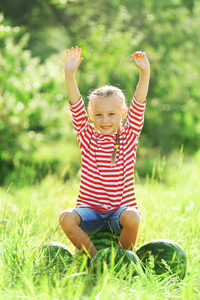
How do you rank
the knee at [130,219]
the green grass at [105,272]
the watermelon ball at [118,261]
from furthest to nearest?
the knee at [130,219] → the watermelon ball at [118,261] → the green grass at [105,272]

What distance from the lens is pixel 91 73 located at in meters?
11.0

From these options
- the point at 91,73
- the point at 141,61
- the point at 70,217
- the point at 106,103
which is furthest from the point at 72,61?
the point at 91,73

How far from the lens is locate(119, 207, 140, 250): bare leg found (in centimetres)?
329

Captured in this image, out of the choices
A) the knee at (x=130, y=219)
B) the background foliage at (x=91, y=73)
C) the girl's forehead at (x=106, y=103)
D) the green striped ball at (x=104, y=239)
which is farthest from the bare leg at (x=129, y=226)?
the background foliage at (x=91, y=73)

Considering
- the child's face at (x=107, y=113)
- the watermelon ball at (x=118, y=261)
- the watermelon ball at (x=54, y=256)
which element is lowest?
the watermelon ball at (x=54, y=256)

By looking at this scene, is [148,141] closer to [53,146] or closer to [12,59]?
[53,146]

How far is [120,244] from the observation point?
3279mm

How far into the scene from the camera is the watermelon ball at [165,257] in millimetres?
3250

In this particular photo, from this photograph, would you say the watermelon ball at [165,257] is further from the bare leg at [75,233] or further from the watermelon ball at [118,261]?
the bare leg at [75,233]

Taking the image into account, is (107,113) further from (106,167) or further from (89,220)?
(89,220)

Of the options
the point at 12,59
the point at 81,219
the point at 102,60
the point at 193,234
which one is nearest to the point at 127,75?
the point at 102,60

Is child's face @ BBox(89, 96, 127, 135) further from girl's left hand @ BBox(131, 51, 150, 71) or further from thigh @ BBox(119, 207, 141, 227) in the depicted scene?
thigh @ BBox(119, 207, 141, 227)

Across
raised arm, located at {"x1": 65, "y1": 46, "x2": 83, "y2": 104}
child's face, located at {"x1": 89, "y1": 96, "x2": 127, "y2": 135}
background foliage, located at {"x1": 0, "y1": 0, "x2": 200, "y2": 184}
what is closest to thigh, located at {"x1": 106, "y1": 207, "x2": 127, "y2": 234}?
child's face, located at {"x1": 89, "y1": 96, "x2": 127, "y2": 135}

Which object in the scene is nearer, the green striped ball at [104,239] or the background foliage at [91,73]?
the green striped ball at [104,239]
